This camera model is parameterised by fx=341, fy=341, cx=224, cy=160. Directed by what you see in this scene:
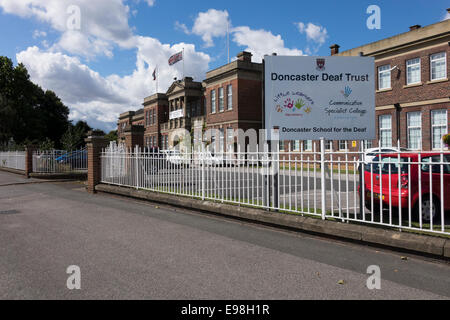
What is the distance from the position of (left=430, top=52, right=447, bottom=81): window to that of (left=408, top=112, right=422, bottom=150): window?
2.44 m

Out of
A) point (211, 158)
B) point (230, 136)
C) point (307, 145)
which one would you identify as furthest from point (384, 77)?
point (211, 158)

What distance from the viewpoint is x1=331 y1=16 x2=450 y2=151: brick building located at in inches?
813

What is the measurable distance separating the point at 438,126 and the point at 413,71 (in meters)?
4.11

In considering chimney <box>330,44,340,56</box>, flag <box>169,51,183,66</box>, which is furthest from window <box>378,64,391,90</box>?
flag <box>169,51,183,66</box>

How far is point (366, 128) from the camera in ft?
24.8

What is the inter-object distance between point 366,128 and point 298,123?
1.56m

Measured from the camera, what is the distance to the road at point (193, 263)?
12.2 feet

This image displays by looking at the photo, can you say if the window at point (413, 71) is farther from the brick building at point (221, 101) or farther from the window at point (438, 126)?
the brick building at point (221, 101)

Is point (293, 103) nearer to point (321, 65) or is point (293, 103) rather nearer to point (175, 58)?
point (321, 65)

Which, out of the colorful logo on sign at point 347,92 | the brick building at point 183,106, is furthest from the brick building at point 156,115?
the colorful logo on sign at point 347,92

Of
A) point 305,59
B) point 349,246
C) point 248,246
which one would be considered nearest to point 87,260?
point 248,246

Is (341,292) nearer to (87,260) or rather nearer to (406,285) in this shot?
(406,285)

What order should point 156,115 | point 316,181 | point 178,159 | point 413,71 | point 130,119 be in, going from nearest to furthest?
point 316,181 < point 178,159 < point 413,71 < point 156,115 < point 130,119

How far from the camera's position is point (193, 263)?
4.68 metres
